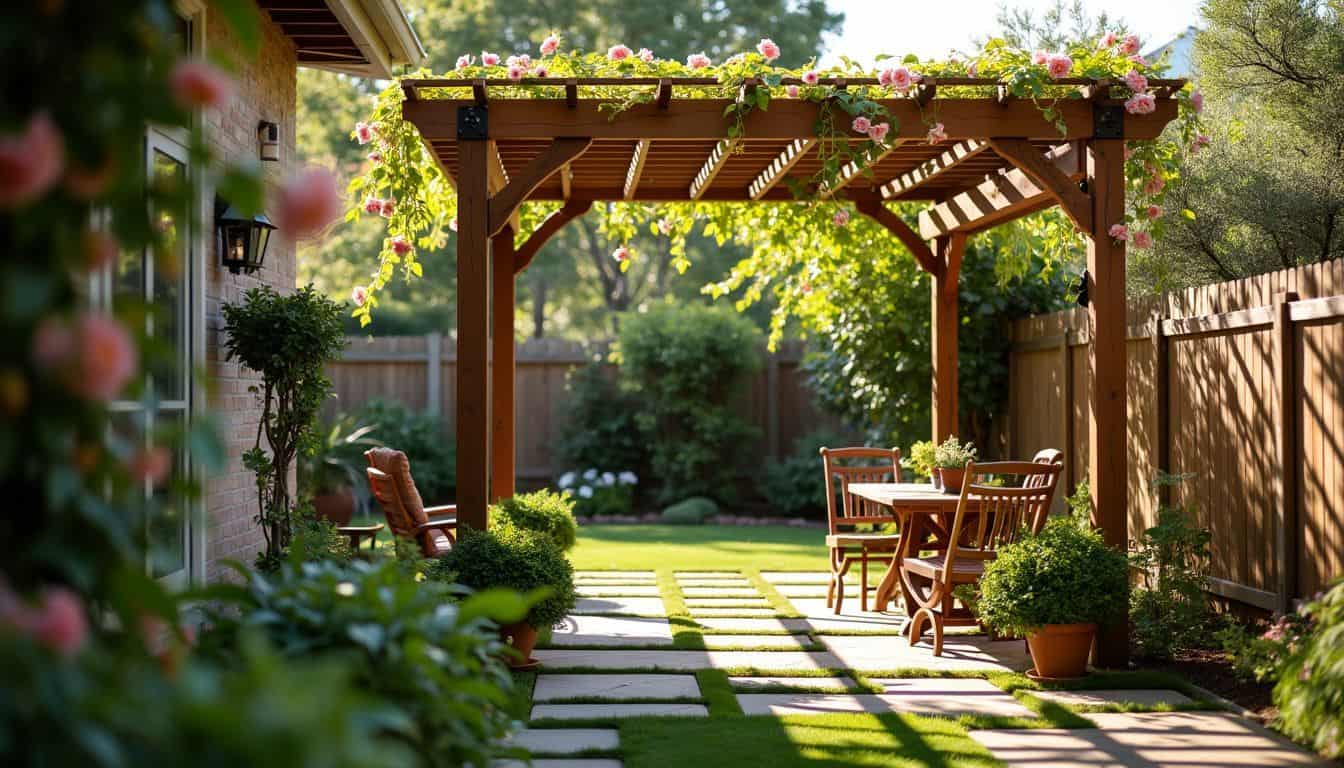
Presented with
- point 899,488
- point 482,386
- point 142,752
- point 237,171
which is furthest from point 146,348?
point 899,488

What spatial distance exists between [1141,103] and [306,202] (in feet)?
16.1

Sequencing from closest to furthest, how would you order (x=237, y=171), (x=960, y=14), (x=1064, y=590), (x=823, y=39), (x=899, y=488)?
(x=237, y=171), (x=1064, y=590), (x=899, y=488), (x=960, y=14), (x=823, y=39)

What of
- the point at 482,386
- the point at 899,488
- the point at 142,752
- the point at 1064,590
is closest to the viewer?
the point at 142,752

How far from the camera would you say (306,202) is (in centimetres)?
188

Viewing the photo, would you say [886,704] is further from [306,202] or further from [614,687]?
[306,202]

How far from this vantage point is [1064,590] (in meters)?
5.32

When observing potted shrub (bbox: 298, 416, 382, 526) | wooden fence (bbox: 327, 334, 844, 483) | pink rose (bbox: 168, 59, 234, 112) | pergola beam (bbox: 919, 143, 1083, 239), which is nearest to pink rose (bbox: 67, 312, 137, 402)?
pink rose (bbox: 168, 59, 234, 112)

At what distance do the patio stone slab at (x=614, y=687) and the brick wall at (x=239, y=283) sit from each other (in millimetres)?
1469

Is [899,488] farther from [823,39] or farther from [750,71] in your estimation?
[823,39]

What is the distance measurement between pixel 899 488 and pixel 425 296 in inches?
609

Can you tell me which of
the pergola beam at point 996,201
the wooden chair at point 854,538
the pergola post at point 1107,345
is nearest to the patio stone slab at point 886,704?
the pergola post at point 1107,345

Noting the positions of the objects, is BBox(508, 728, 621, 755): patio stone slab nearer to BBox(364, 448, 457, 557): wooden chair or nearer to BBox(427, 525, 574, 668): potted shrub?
BBox(427, 525, 574, 668): potted shrub

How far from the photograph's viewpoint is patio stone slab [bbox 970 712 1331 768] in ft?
13.3

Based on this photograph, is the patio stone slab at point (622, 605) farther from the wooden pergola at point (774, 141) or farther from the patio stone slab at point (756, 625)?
the wooden pergola at point (774, 141)
